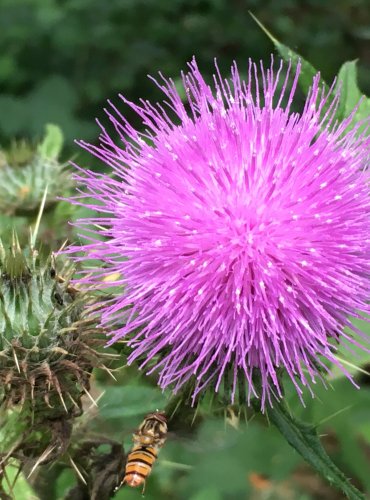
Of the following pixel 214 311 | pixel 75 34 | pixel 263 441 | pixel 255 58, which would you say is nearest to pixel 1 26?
pixel 75 34

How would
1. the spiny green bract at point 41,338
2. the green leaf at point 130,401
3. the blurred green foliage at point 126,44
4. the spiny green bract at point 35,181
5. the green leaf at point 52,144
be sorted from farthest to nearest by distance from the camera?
the blurred green foliage at point 126,44 → the green leaf at point 52,144 → the spiny green bract at point 35,181 → the green leaf at point 130,401 → the spiny green bract at point 41,338

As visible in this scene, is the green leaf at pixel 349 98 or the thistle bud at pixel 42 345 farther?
the green leaf at pixel 349 98

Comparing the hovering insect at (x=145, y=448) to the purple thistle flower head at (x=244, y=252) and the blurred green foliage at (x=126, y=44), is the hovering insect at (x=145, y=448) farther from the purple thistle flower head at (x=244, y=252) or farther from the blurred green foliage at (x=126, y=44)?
the blurred green foliage at (x=126, y=44)

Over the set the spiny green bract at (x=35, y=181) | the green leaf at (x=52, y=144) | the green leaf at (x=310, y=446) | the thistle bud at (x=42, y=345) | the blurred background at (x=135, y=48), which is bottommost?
the green leaf at (x=310, y=446)

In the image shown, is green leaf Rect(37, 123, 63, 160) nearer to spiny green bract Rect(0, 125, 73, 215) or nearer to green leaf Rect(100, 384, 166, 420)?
spiny green bract Rect(0, 125, 73, 215)

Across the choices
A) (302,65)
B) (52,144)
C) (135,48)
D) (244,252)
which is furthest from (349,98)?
(135,48)

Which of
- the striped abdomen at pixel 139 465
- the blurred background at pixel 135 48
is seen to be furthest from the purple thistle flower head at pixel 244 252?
the blurred background at pixel 135 48

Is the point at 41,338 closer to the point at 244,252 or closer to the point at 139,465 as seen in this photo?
the point at 139,465
